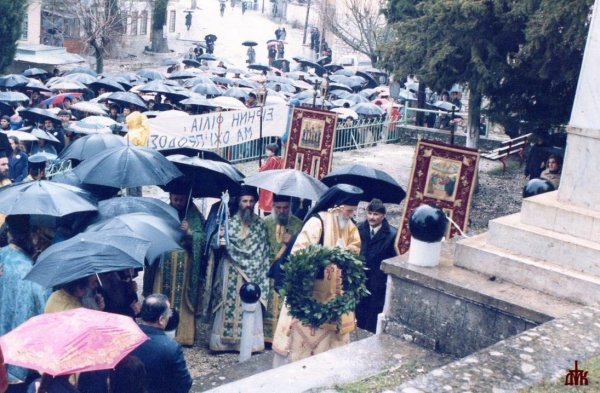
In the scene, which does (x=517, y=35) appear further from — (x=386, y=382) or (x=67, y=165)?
(x=386, y=382)

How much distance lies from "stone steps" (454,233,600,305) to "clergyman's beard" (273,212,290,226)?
208cm

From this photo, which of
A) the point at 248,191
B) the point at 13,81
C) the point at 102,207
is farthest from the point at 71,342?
the point at 13,81

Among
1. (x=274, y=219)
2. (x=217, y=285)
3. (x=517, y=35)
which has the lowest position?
(x=217, y=285)

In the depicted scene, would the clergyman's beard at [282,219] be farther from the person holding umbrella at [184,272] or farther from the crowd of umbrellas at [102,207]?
the person holding umbrella at [184,272]

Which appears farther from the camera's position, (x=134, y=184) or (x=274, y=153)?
(x=274, y=153)

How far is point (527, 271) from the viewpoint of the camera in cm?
650

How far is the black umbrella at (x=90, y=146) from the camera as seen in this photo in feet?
32.8

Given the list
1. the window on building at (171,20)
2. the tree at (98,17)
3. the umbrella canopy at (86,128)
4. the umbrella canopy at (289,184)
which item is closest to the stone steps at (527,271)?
the umbrella canopy at (289,184)

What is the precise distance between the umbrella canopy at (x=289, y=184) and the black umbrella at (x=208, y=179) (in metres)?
0.29

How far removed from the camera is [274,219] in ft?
28.1

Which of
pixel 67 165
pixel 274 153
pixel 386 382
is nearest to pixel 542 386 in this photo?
pixel 386 382

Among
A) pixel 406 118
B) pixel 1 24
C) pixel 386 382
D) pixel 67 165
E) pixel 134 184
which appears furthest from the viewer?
pixel 1 24

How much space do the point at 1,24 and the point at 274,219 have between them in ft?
71.2

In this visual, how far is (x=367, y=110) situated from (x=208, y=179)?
40.8ft
